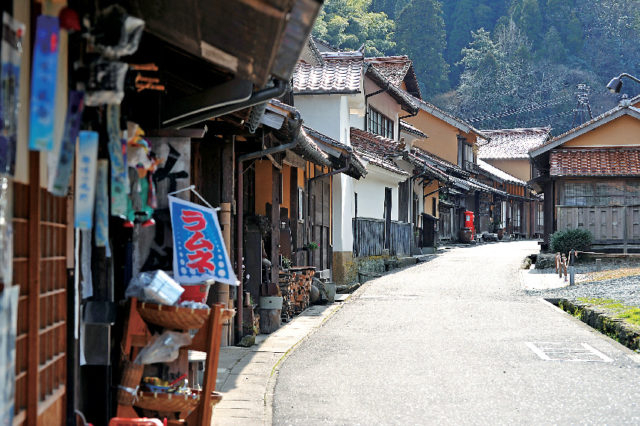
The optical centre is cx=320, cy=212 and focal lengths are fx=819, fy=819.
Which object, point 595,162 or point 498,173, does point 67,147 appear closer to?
point 595,162

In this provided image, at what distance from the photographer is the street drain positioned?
11680 mm

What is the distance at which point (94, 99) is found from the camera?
4695 millimetres

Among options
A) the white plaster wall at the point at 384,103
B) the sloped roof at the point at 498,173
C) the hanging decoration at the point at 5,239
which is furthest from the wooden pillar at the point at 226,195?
the sloped roof at the point at 498,173

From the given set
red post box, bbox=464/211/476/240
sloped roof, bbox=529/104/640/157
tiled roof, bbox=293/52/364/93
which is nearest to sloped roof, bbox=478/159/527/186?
red post box, bbox=464/211/476/240

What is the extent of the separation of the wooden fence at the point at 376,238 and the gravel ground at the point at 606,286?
669cm

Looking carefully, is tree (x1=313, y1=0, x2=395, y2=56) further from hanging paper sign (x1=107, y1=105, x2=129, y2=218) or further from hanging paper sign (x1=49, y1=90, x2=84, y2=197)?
hanging paper sign (x1=49, y1=90, x2=84, y2=197)

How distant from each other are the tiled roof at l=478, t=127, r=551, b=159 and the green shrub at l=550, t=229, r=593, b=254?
1484 inches

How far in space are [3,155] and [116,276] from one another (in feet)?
11.1

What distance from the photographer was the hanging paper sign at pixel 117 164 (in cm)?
538

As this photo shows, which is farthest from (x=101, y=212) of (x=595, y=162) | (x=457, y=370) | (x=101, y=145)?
(x=595, y=162)

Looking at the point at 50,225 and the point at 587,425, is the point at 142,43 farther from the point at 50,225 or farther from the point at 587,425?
the point at 587,425

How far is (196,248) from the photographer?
6.99 meters

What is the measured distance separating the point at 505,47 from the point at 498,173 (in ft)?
103

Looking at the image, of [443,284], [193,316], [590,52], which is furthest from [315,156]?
[590,52]
